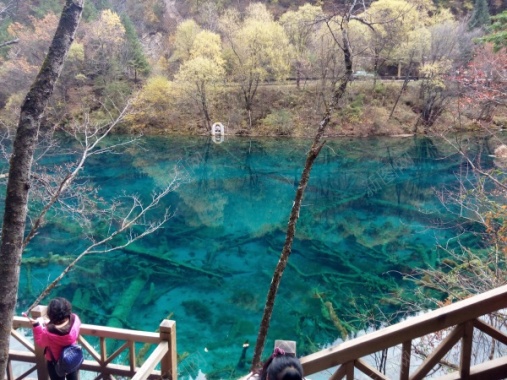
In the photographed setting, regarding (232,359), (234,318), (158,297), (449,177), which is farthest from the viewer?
(449,177)

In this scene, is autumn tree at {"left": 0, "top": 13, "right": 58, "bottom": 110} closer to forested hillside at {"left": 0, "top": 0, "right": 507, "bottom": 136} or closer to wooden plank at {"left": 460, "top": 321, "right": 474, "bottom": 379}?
forested hillside at {"left": 0, "top": 0, "right": 507, "bottom": 136}

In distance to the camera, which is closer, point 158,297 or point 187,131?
point 158,297

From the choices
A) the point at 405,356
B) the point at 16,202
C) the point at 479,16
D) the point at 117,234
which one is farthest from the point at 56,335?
the point at 479,16

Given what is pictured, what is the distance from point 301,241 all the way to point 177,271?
170 inches

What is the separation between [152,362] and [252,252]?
30.6ft

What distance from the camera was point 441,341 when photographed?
1.75m

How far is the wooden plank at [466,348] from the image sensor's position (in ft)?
5.55

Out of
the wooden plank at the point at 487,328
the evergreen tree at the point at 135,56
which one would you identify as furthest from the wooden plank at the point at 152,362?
the evergreen tree at the point at 135,56

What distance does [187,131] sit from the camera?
3075 centimetres

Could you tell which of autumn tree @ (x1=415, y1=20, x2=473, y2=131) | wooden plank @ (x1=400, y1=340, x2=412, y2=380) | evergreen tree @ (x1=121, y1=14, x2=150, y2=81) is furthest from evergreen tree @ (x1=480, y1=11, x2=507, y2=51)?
evergreen tree @ (x1=121, y1=14, x2=150, y2=81)

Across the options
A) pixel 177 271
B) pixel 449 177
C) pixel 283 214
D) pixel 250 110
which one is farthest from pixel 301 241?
pixel 250 110

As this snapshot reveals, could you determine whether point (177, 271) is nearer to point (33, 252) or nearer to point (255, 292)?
point (255, 292)

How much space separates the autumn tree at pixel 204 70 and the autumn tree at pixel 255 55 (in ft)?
4.07

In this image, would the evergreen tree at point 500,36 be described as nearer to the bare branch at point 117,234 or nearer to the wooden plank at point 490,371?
the bare branch at point 117,234
